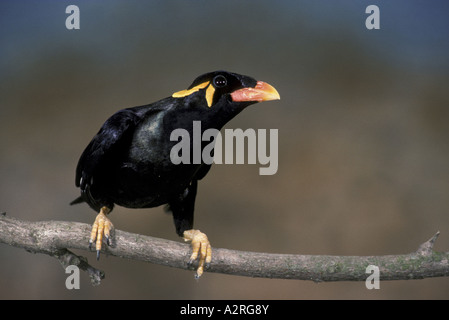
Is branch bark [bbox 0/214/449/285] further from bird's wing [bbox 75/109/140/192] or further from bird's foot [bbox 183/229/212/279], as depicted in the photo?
bird's wing [bbox 75/109/140/192]

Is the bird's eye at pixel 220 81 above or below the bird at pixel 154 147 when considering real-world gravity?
above

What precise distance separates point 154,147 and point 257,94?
0.42 meters

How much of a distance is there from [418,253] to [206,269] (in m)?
0.76

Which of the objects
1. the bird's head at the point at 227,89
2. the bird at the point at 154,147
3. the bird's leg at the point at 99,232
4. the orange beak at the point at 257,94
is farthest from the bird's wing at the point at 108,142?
the orange beak at the point at 257,94

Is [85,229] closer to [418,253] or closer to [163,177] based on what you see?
[163,177]

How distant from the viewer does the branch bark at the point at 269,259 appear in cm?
186

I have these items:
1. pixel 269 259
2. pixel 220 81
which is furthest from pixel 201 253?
pixel 220 81

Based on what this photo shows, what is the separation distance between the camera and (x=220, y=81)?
186 centimetres

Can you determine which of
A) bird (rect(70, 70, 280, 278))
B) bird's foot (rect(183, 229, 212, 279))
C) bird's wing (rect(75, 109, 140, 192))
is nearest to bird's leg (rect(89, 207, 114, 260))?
bird (rect(70, 70, 280, 278))

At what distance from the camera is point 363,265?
6.09ft

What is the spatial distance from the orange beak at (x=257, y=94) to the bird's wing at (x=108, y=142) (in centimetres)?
41

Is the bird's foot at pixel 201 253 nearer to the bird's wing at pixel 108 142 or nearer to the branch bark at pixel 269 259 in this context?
the branch bark at pixel 269 259

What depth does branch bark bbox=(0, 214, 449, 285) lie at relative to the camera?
1.86 meters

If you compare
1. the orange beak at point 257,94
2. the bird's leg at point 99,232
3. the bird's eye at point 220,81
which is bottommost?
the bird's leg at point 99,232
